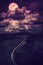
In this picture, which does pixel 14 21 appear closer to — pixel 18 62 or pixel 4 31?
pixel 4 31

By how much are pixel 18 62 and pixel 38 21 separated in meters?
24.2

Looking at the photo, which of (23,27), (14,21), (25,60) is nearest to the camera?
(25,60)

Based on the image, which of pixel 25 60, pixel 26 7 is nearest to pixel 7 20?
pixel 26 7

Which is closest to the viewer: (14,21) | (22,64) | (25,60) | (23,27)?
(22,64)

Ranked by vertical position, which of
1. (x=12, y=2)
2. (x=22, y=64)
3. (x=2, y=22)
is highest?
(x=12, y=2)

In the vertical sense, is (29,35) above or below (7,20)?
below

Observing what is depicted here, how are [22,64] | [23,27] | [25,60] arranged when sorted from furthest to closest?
[23,27], [25,60], [22,64]

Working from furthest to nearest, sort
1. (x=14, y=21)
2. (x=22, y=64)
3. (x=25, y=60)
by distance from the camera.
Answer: (x=14, y=21), (x=25, y=60), (x=22, y=64)

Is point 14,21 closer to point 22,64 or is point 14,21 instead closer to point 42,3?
point 42,3

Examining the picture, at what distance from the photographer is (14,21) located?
43156mm

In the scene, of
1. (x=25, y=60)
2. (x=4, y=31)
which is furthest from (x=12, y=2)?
(x=25, y=60)

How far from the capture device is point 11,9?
4250cm

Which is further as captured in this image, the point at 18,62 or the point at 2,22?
the point at 2,22

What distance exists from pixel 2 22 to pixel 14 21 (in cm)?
299
